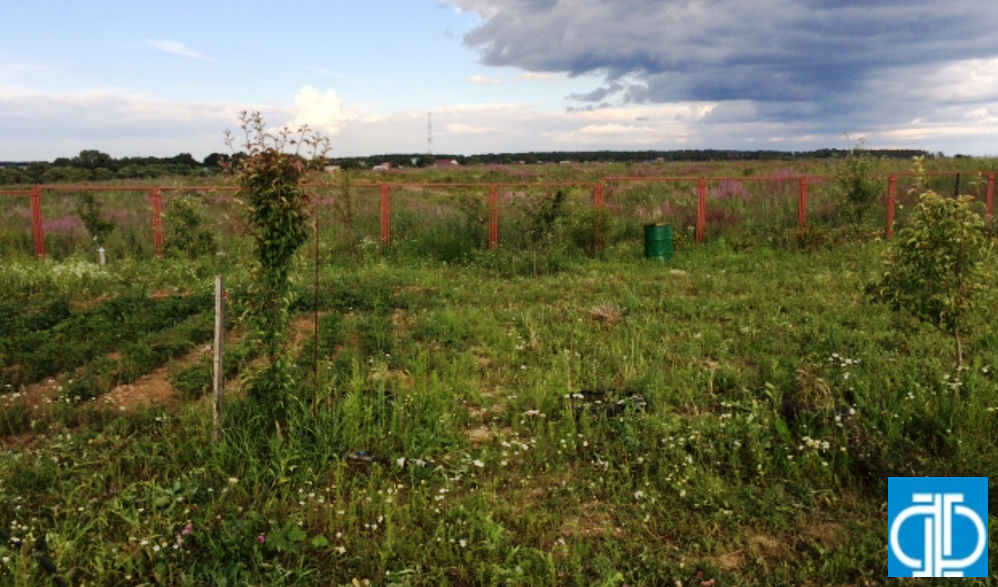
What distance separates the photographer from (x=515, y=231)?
15.3m

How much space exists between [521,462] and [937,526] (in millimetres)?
2386

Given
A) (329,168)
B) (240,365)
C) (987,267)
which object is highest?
(329,168)

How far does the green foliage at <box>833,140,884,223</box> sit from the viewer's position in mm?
15266

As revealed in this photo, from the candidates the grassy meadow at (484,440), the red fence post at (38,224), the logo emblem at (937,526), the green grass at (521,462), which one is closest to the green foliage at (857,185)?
the grassy meadow at (484,440)

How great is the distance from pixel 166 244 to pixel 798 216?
13396 mm

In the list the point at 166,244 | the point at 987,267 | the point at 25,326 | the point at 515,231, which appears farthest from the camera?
the point at 515,231

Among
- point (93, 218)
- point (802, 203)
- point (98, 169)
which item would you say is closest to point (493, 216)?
point (802, 203)

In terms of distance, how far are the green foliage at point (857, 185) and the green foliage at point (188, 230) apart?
12.3 meters

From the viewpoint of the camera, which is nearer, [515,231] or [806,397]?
[806,397]

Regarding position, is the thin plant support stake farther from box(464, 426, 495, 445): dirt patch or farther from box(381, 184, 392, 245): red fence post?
box(381, 184, 392, 245): red fence post

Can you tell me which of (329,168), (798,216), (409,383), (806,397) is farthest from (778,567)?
(798,216)

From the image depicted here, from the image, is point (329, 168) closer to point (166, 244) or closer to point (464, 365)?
point (464, 365)

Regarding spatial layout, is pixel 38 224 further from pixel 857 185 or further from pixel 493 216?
pixel 857 185

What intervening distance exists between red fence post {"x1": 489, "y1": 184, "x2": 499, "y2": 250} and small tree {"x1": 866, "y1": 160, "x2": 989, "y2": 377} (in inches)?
399
